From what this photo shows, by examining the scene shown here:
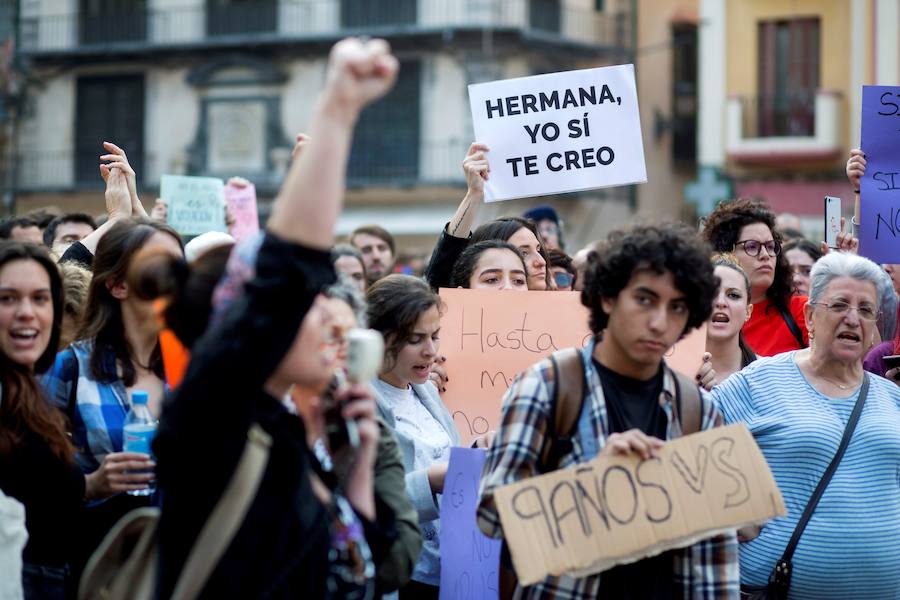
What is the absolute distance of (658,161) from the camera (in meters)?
28.4

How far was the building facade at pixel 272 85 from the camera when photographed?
2691cm

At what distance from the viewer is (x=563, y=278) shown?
742cm

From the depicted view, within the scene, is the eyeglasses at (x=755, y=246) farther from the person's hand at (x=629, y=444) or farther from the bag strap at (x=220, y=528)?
the bag strap at (x=220, y=528)

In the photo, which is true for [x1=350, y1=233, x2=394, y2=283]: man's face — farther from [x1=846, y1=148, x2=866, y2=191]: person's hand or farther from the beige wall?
the beige wall

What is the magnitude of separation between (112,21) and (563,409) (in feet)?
92.1

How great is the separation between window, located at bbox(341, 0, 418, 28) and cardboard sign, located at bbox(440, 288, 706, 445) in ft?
74.4

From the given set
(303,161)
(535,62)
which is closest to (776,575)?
(303,161)

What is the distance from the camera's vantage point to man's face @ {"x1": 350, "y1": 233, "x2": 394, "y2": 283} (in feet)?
31.0

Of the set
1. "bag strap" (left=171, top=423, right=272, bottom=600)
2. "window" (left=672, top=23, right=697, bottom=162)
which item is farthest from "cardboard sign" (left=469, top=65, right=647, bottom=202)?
"window" (left=672, top=23, right=697, bottom=162)

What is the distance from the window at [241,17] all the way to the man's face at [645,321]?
84.9 ft

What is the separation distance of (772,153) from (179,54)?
12755mm

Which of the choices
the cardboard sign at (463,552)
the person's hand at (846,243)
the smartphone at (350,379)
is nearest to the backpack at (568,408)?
the smartphone at (350,379)

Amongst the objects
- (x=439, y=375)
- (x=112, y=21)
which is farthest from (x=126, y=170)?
(x=112, y=21)

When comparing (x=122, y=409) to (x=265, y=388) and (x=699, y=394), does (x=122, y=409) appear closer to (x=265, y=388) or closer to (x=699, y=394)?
(x=265, y=388)
